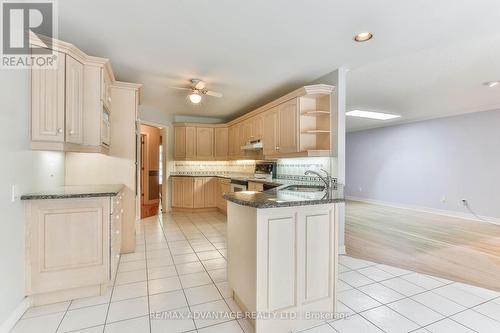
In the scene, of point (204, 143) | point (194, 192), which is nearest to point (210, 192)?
point (194, 192)

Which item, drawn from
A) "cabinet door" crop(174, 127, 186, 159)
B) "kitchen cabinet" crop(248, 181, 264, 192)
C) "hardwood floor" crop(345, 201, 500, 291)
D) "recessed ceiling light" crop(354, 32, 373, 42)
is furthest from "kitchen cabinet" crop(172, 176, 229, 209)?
"recessed ceiling light" crop(354, 32, 373, 42)

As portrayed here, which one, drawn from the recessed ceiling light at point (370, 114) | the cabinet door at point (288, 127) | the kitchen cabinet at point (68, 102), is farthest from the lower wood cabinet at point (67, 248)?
the recessed ceiling light at point (370, 114)

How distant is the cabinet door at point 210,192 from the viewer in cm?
602

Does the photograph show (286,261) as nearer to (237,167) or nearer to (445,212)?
(237,167)

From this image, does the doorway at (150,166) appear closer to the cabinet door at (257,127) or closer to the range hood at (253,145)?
the range hood at (253,145)

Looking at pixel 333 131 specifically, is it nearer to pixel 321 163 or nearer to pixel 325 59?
pixel 321 163

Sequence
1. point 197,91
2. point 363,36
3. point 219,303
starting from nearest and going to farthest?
1. point 219,303
2. point 363,36
3. point 197,91

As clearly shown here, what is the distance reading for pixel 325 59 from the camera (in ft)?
10.0

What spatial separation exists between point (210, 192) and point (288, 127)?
3015 millimetres

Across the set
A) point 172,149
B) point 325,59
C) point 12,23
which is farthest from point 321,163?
point 172,149

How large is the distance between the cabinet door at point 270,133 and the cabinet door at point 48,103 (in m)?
3.07

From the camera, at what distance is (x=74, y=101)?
2332 millimetres

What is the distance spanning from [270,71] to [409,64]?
74.6 inches

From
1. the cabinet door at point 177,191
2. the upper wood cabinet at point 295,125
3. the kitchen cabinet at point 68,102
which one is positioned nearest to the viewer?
the kitchen cabinet at point 68,102
